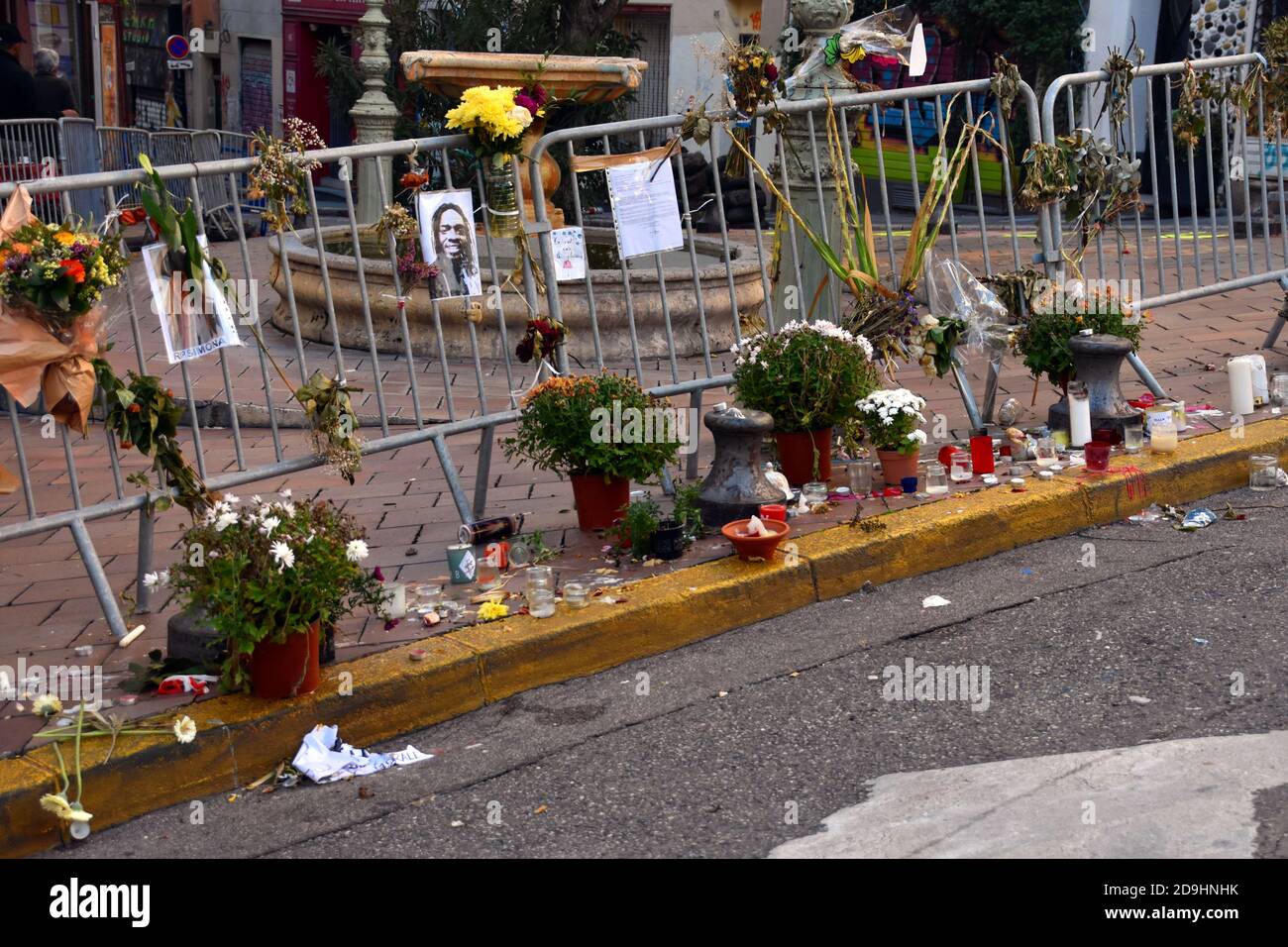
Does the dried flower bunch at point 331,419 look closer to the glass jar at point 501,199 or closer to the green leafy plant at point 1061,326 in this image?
the glass jar at point 501,199

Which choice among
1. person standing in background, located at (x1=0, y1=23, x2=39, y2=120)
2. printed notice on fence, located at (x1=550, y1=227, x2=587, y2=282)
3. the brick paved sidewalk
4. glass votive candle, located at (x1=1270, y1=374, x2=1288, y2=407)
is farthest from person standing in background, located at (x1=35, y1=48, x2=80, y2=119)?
glass votive candle, located at (x1=1270, y1=374, x2=1288, y2=407)

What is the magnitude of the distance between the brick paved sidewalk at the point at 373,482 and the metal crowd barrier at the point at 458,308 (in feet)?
0.20

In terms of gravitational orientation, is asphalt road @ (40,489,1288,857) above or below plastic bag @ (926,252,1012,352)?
below

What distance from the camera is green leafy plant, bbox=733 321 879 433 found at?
6.29m

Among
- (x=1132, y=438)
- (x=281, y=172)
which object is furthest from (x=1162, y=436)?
(x=281, y=172)

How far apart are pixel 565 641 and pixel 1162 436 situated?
314 centimetres

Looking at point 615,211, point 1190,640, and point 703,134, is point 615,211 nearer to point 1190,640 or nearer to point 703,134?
point 703,134

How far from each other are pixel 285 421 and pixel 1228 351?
531cm

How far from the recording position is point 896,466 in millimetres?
6539

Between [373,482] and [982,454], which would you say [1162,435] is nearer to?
[982,454]

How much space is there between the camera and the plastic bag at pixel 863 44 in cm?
695

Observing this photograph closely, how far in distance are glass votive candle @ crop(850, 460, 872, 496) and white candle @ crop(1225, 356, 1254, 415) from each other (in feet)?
7.25

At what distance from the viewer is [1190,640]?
5.08 m

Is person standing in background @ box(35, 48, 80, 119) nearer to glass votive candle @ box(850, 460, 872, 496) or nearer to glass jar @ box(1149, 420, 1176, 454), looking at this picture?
glass votive candle @ box(850, 460, 872, 496)
